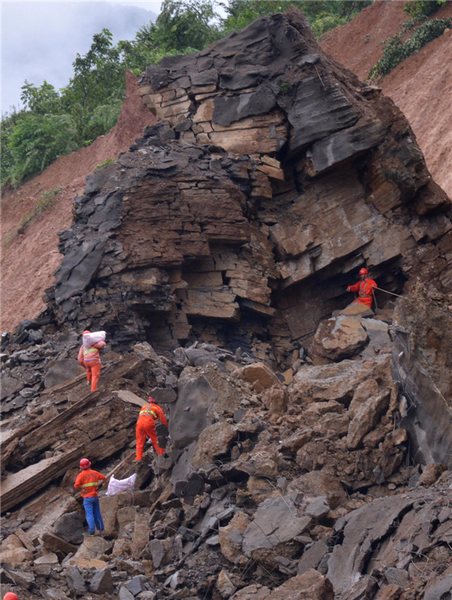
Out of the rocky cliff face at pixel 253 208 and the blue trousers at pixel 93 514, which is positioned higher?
the rocky cliff face at pixel 253 208

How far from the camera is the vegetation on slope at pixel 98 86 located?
35562mm

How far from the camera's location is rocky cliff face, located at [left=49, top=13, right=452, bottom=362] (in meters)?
17.8

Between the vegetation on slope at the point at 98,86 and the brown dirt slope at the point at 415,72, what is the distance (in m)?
2.18

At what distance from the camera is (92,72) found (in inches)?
1534

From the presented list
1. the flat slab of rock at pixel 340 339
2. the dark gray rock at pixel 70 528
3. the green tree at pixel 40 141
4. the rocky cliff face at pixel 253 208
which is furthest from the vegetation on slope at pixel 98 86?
the dark gray rock at pixel 70 528

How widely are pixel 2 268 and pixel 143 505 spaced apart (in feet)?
62.5

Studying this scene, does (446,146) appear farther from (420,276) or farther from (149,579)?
(149,579)

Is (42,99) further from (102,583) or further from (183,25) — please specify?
(102,583)

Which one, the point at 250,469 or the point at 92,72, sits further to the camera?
the point at 92,72

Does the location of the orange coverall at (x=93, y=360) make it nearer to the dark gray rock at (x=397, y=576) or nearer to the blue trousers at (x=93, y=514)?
the blue trousers at (x=93, y=514)

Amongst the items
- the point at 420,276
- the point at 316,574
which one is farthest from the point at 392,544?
the point at 420,276

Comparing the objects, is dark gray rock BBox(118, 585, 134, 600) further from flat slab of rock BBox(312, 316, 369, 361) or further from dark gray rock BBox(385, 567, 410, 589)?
flat slab of rock BBox(312, 316, 369, 361)

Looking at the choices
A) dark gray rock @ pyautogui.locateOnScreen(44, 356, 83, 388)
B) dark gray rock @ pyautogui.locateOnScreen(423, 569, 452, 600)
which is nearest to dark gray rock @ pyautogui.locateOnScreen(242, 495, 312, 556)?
dark gray rock @ pyautogui.locateOnScreen(423, 569, 452, 600)

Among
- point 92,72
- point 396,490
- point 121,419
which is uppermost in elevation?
point 92,72
